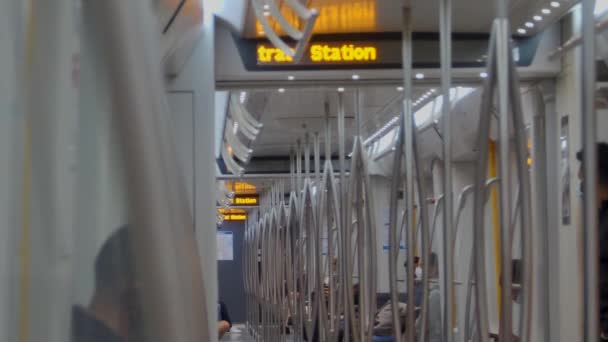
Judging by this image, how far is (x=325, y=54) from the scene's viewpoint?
20.6ft

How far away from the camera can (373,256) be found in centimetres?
758

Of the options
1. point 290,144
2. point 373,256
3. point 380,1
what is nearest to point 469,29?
point 380,1

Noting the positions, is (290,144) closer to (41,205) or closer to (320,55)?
(320,55)

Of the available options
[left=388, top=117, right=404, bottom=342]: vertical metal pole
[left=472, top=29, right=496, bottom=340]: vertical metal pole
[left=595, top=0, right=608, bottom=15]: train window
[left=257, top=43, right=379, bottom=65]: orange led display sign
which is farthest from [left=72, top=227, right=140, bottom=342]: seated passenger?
[left=257, top=43, right=379, bottom=65]: orange led display sign

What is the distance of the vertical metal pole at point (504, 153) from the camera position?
4.07 meters

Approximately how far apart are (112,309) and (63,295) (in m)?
0.07

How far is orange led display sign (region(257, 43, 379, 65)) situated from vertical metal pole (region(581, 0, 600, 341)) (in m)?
3.17

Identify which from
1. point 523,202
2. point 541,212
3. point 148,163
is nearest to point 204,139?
point 523,202

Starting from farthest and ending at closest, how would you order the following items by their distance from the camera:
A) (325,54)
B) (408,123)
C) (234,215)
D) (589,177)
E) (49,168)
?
1. (234,215)
2. (325,54)
3. (408,123)
4. (589,177)
5. (49,168)

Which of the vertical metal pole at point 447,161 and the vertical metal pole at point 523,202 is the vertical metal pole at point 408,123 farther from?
the vertical metal pole at point 523,202

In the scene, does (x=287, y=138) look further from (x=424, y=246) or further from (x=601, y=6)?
(x=601, y=6)

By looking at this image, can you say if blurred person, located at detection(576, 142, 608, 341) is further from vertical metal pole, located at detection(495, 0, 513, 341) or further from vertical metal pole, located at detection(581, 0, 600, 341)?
vertical metal pole, located at detection(581, 0, 600, 341)

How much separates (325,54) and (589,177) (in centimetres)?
327

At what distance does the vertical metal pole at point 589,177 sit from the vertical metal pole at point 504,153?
777 mm
